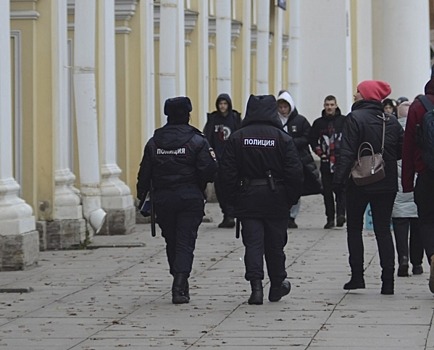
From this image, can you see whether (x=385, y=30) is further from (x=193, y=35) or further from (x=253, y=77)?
(x=193, y=35)

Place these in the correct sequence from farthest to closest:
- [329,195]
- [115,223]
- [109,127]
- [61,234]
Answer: [329,195], [109,127], [115,223], [61,234]

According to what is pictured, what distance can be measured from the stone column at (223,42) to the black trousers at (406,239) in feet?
40.3

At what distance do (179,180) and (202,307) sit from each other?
1.03 metres

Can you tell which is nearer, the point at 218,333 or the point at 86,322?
the point at 218,333

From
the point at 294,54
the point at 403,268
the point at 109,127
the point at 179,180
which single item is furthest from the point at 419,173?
the point at 294,54

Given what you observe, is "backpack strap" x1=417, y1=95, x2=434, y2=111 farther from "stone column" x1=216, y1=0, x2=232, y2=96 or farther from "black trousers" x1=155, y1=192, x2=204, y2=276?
"stone column" x1=216, y1=0, x2=232, y2=96

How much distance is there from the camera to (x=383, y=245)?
42.2ft

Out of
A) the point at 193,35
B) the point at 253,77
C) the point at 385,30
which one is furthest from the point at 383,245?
the point at 385,30

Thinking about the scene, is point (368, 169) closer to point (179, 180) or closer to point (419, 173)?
Answer: point (419, 173)

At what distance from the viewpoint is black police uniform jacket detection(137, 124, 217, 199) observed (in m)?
12.5

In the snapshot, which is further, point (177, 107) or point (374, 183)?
point (374, 183)

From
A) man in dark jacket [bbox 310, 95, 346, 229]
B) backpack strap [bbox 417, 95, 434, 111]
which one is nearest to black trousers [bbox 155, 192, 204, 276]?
backpack strap [bbox 417, 95, 434, 111]

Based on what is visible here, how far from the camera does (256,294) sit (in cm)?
1233

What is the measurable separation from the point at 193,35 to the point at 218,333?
15.0 m
